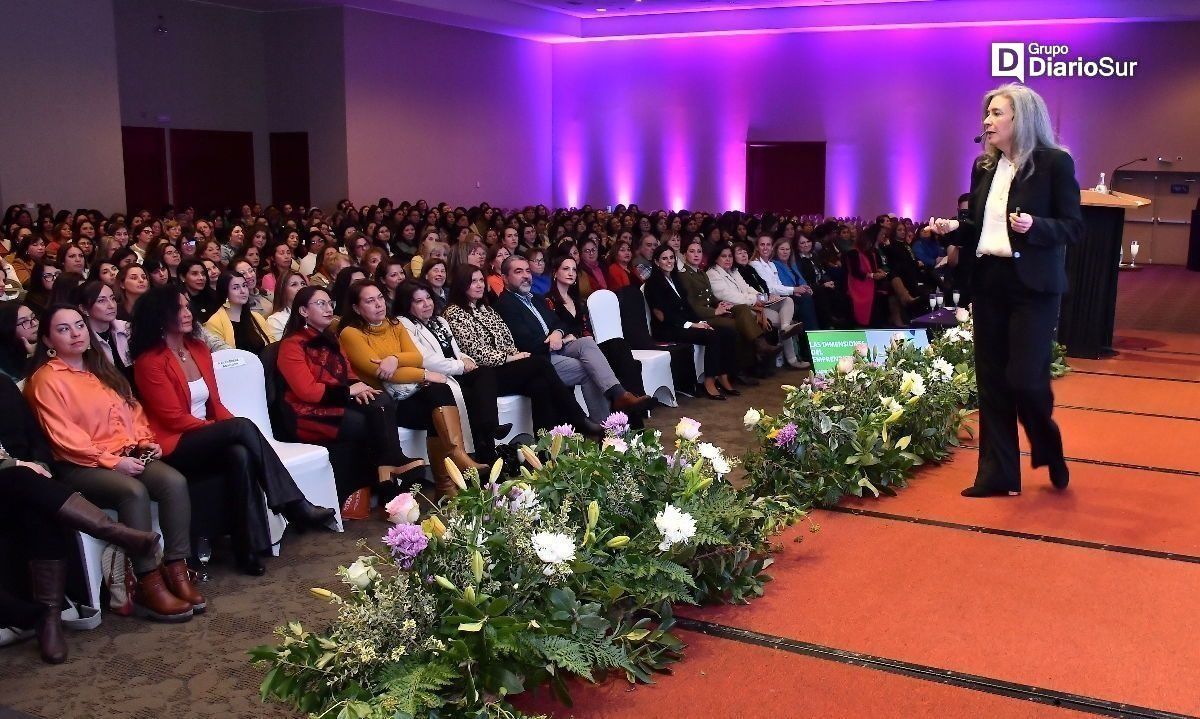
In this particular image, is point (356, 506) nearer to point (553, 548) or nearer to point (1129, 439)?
Result: point (553, 548)

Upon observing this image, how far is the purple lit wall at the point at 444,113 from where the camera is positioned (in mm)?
15844

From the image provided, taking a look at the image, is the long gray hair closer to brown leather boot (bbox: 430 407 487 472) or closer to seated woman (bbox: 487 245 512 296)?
brown leather boot (bbox: 430 407 487 472)

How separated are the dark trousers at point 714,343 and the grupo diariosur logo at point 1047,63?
409 inches

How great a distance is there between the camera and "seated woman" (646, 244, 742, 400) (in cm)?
780

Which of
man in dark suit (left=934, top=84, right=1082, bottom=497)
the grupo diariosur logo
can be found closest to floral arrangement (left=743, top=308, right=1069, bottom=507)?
man in dark suit (left=934, top=84, right=1082, bottom=497)

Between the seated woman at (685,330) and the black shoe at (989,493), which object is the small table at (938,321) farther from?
the black shoe at (989,493)

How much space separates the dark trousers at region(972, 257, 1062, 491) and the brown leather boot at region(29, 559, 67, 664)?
3.12m

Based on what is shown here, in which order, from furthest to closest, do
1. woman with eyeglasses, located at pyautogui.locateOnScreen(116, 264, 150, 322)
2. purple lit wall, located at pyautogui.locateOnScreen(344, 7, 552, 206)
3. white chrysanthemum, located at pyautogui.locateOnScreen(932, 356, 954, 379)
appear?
purple lit wall, located at pyautogui.locateOnScreen(344, 7, 552, 206), woman with eyeglasses, located at pyautogui.locateOnScreen(116, 264, 150, 322), white chrysanthemum, located at pyautogui.locateOnScreen(932, 356, 954, 379)

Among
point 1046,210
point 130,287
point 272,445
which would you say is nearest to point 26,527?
point 272,445

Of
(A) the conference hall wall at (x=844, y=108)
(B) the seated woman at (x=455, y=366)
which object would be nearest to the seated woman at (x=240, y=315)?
(B) the seated woman at (x=455, y=366)

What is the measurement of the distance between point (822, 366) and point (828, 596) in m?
3.70

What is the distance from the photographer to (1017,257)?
3617mm

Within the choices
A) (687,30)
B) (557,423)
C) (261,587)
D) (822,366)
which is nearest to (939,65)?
(687,30)

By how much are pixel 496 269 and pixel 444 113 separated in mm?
9741
